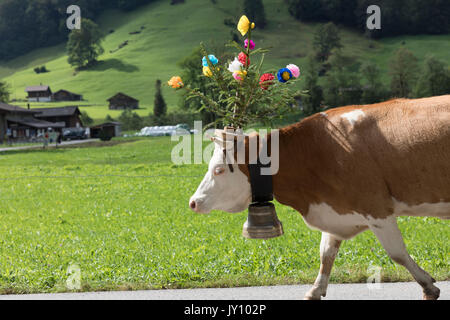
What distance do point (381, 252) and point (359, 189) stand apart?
3.19m

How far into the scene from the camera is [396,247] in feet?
14.6

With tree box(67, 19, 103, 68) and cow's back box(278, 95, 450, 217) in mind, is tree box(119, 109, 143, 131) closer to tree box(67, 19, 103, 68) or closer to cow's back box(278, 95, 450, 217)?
Result: tree box(67, 19, 103, 68)

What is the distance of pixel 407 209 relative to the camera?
181 inches

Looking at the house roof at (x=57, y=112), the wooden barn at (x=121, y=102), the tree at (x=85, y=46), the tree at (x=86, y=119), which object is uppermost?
the tree at (x=85, y=46)

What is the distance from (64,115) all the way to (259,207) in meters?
107

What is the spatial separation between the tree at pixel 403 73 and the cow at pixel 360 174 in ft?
350

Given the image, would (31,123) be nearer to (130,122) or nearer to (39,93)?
(130,122)

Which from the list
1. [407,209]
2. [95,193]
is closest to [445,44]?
[95,193]

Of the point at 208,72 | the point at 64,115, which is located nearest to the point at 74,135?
the point at 64,115

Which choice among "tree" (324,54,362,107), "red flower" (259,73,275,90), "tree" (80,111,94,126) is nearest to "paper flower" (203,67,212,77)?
"red flower" (259,73,275,90)

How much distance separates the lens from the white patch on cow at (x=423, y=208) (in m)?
4.55

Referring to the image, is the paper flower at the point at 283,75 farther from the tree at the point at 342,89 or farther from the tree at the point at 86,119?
the tree at the point at 86,119

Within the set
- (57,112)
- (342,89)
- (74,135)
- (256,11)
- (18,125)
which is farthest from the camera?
(256,11)

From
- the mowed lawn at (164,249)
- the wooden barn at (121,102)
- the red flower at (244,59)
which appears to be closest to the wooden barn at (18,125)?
the wooden barn at (121,102)
